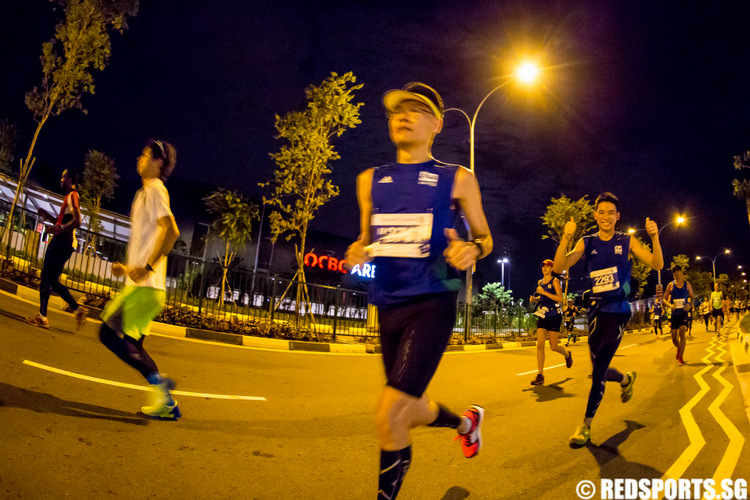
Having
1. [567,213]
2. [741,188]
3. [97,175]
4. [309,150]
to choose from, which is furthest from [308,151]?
[741,188]

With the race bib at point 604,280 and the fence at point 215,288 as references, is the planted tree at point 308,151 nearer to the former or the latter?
the fence at point 215,288

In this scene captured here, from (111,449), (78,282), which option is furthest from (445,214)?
(78,282)

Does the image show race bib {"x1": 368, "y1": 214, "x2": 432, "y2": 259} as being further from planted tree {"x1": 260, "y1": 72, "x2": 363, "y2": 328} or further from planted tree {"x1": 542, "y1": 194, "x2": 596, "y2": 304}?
planted tree {"x1": 542, "y1": 194, "x2": 596, "y2": 304}

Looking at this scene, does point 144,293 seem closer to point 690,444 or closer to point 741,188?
point 690,444

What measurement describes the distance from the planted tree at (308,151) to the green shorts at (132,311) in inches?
377

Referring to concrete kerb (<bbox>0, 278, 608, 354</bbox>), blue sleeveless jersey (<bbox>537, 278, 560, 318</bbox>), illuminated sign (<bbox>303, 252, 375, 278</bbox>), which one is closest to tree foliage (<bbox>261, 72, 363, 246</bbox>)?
concrete kerb (<bbox>0, 278, 608, 354</bbox>)

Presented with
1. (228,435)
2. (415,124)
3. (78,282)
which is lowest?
(228,435)

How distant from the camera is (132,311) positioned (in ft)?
11.4

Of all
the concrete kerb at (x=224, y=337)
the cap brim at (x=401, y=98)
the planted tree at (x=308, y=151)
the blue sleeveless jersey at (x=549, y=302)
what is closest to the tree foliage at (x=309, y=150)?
the planted tree at (x=308, y=151)

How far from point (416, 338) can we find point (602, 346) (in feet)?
9.09

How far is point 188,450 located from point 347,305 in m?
10.1

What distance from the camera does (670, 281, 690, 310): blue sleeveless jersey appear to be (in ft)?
32.0

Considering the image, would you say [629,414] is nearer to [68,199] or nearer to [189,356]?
[189,356]

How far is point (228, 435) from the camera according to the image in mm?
3447
